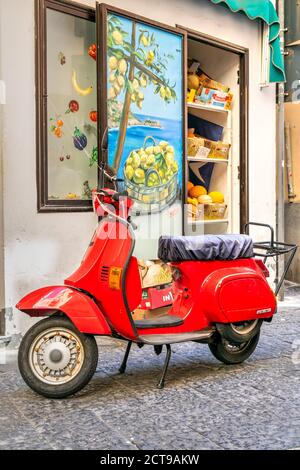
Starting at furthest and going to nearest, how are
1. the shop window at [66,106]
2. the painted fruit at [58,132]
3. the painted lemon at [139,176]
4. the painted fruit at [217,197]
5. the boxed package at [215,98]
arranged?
the painted fruit at [217,197] → the boxed package at [215,98] → the painted lemon at [139,176] → the painted fruit at [58,132] → the shop window at [66,106]

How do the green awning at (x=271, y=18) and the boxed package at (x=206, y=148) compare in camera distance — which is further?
the boxed package at (x=206, y=148)

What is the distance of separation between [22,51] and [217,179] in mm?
3740

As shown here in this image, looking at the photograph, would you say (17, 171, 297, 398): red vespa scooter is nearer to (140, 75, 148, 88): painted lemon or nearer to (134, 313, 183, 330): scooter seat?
(134, 313, 183, 330): scooter seat

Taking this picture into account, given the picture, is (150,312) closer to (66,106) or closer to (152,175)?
(152,175)

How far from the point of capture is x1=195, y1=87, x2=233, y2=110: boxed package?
24.8ft

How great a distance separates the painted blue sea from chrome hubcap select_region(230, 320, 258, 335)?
2077 mm

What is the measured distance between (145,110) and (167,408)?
11.4 ft

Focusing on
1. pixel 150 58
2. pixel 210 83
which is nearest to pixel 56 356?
pixel 150 58

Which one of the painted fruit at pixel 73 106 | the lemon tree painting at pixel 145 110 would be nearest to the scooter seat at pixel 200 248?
the lemon tree painting at pixel 145 110

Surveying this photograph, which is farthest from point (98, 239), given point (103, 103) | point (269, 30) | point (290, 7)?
point (290, 7)

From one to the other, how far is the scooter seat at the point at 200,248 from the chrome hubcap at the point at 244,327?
53 cm

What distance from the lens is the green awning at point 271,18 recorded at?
7.09 metres

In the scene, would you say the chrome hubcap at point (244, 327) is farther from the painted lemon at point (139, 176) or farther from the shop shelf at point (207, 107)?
the shop shelf at point (207, 107)

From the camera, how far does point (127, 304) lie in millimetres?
4078
